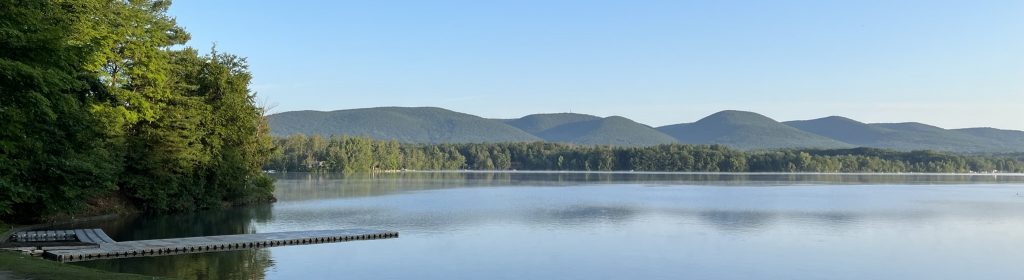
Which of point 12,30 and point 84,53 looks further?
point 84,53

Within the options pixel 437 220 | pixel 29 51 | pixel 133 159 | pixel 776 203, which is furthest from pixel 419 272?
pixel 776 203

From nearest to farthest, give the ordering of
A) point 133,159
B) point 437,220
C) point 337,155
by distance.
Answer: point 133,159
point 437,220
point 337,155

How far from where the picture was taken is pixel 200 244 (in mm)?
26828

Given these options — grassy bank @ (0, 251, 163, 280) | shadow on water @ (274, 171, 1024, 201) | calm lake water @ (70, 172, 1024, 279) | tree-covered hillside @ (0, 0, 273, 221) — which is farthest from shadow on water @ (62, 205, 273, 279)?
A: shadow on water @ (274, 171, 1024, 201)

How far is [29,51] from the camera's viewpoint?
18016 millimetres

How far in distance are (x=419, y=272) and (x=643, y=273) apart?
6.23 meters

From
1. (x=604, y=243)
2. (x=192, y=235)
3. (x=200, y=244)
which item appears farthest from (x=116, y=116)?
(x=604, y=243)

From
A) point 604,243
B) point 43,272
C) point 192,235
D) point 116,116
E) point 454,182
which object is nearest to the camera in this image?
point 43,272

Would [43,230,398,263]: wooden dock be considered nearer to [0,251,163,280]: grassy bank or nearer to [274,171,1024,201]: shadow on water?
[0,251,163,280]: grassy bank

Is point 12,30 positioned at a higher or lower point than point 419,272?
higher

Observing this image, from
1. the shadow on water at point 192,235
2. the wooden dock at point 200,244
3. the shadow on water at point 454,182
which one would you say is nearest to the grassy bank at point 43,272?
the shadow on water at point 192,235

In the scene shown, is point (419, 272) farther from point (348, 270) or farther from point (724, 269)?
point (724, 269)

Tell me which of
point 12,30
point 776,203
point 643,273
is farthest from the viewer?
point 776,203

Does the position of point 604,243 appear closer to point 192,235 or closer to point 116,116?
point 192,235
